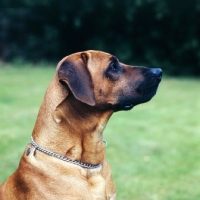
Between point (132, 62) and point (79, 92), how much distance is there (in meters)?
17.0

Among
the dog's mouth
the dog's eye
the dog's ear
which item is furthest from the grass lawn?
the dog's ear

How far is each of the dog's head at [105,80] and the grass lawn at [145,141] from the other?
1879 mm

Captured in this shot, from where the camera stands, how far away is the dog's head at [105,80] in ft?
11.1

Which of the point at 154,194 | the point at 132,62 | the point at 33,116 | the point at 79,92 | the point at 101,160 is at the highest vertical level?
the point at 79,92

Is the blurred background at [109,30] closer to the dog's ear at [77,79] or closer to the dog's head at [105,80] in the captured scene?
the dog's head at [105,80]

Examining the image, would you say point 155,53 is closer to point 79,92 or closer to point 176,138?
point 176,138

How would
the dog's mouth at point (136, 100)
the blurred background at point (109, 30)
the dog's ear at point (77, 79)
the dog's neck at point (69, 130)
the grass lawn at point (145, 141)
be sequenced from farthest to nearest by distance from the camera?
the blurred background at point (109, 30) → the grass lawn at point (145, 141) → the dog's mouth at point (136, 100) → the dog's neck at point (69, 130) → the dog's ear at point (77, 79)

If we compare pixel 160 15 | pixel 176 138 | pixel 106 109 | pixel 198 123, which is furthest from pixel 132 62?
pixel 106 109

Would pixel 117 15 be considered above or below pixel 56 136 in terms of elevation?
below

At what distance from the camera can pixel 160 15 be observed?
1889 cm

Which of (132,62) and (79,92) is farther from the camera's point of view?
(132,62)

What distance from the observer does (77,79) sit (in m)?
3.38

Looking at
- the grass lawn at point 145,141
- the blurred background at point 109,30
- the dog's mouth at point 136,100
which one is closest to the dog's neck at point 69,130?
the dog's mouth at point 136,100

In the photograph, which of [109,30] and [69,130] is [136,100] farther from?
[109,30]
